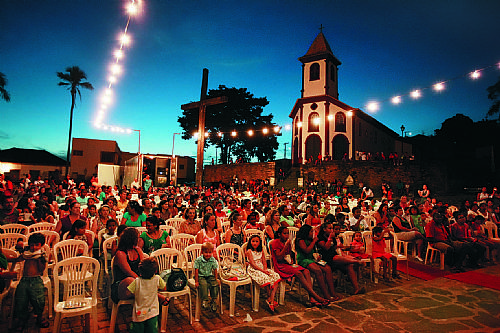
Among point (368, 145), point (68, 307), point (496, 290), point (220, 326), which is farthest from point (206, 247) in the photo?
point (368, 145)

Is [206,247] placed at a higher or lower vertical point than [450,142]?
lower

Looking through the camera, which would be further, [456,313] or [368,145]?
[368,145]

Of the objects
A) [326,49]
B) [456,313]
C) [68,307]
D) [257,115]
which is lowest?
[456,313]

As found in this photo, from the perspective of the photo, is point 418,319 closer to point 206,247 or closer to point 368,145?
point 206,247

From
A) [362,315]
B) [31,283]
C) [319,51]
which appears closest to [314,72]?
[319,51]

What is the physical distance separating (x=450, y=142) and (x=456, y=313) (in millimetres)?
38816

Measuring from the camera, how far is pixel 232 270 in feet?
14.0

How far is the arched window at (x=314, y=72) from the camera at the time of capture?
26.5 metres

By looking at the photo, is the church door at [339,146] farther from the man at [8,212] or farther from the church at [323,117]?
the man at [8,212]

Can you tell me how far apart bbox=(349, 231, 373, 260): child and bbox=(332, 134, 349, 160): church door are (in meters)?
21.4

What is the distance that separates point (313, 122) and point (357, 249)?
71.5 ft

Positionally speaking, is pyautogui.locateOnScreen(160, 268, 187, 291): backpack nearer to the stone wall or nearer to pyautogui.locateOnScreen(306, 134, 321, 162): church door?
the stone wall

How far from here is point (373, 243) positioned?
5520 millimetres

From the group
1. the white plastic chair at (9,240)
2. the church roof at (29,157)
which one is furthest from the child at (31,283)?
the church roof at (29,157)
